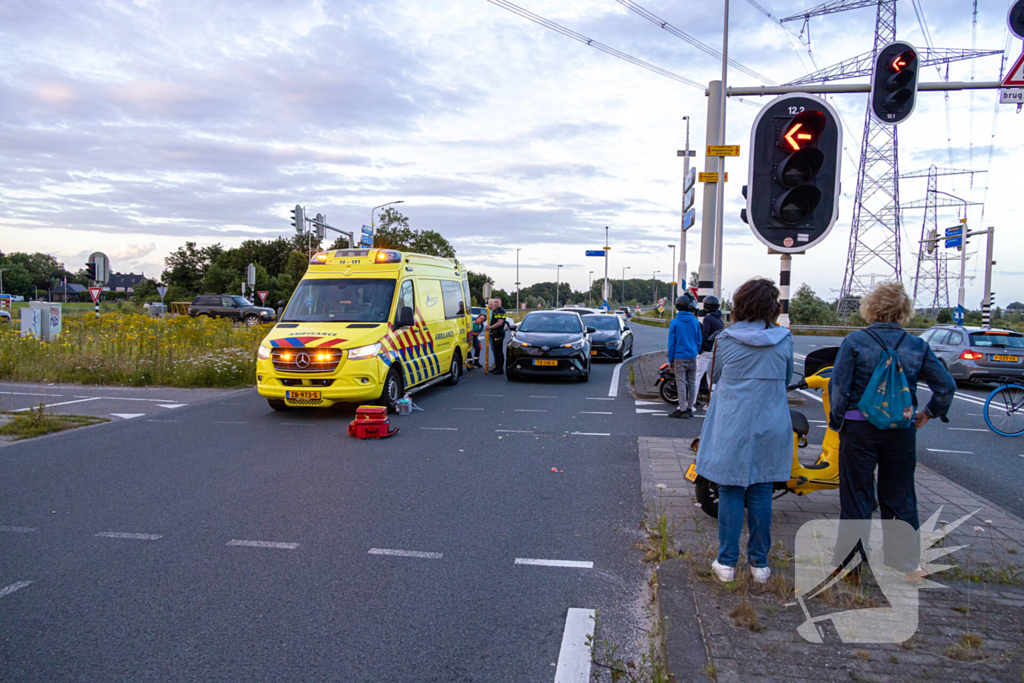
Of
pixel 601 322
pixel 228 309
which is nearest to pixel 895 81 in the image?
pixel 601 322

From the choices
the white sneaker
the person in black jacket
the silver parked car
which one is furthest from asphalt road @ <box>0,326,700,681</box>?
the silver parked car

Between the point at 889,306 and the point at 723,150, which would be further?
the point at 723,150

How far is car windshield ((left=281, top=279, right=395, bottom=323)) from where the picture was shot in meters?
10.5

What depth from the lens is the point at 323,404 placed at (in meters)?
9.56

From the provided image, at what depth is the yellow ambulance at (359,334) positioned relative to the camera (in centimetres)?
952

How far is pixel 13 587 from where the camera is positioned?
3.99 m

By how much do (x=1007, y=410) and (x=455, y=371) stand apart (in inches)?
359

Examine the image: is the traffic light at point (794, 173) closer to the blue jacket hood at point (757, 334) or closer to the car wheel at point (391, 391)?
the blue jacket hood at point (757, 334)

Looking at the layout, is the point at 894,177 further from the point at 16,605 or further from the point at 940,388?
the point at 16,605

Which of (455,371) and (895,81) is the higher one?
(895,81)

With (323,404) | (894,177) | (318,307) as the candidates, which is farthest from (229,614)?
(894,177)

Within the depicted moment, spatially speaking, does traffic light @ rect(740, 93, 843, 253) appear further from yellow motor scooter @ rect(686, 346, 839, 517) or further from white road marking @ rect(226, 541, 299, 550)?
white road marking @ rect(226, 541, 299, 550)

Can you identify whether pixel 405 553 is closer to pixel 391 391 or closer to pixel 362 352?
pixel 362 352

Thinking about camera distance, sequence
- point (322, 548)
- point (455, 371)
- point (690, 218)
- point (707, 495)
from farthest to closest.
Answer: point (690, 218)
point (455, 371)
point (707, 495)
point (322, 548)
